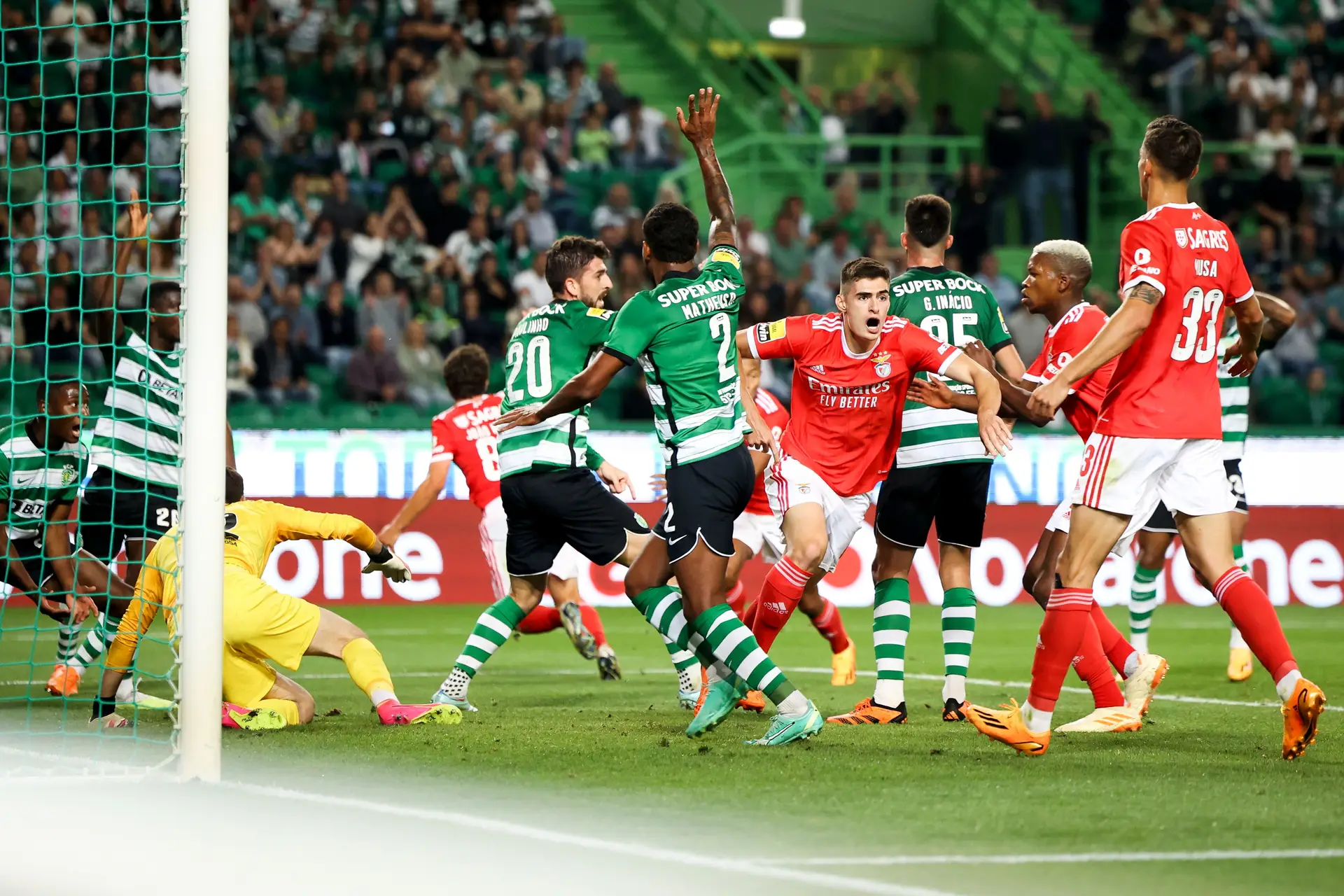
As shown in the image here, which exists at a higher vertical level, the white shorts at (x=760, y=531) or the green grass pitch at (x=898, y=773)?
the white shorts at (x=760, y=531)

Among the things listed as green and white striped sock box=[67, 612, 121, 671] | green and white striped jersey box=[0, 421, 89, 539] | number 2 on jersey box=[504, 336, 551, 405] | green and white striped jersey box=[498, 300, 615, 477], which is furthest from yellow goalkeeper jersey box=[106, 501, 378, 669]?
green and white striped jersey box=[0, 421, 89, 539]

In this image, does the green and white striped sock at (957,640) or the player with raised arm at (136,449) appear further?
the player with raised arm at (136,449)

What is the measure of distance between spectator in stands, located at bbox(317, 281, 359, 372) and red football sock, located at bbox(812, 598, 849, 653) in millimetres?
8793

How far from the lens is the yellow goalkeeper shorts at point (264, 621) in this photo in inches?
286

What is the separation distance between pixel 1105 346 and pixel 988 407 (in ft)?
1.99

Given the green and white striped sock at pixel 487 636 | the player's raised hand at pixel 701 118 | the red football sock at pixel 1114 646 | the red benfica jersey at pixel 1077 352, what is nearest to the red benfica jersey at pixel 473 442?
the green and white striped sock at pixel 487 636

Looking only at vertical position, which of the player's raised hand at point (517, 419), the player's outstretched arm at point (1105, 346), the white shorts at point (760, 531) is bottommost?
the white shorts at point (760, 531)

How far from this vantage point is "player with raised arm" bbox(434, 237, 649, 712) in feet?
25.8

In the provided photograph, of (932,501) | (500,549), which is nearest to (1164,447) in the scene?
(932,501)

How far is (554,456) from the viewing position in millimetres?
7855

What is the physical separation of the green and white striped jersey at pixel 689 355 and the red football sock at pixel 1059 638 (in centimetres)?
140

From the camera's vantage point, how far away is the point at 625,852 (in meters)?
4.69

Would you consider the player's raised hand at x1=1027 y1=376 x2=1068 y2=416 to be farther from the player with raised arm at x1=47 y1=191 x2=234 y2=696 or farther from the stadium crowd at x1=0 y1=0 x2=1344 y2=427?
the stadium crowd at x1=0 y1=0 x2=1344 y2=427

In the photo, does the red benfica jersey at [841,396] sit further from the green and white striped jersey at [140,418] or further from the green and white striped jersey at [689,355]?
the green and white striped jersey at [140,418]
